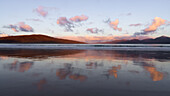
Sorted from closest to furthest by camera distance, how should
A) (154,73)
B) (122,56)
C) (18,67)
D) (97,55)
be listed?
1. (154,73)
2. (18,67)
3. (122,56)
4. (97,55)

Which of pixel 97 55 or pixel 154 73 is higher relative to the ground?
pixel 154 73

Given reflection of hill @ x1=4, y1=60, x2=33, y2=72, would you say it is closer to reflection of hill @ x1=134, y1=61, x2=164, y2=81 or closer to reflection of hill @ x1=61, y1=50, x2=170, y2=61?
reflection of hill @ x1=61, y1=50, x2=170, y2=61

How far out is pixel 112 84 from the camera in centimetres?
482

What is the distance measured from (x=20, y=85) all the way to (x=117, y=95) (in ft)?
10.8

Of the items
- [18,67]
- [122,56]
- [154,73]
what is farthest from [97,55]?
[18,67]

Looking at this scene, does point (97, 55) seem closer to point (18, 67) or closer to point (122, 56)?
point (122, 56)

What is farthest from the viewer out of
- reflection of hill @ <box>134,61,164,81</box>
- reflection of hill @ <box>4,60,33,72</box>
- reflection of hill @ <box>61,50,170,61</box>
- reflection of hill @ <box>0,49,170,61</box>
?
reflection of hill @ <box>0,49,170,61</box>

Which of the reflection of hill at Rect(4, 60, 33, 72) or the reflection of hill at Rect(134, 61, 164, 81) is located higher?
the reflection of hill at Rect(134, 61, 164, 81)

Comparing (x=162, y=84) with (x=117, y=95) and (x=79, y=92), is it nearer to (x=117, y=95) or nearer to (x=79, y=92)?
(x=117, y=95)

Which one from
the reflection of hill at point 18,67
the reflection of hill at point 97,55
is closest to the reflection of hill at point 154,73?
the reflection of hill at point 97,55

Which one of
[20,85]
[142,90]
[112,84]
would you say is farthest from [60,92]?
[142,90]

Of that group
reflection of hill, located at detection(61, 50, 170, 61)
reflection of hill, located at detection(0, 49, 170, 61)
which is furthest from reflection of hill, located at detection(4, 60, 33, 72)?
reflection of hill, located at detection(61, 50, 170, 61)

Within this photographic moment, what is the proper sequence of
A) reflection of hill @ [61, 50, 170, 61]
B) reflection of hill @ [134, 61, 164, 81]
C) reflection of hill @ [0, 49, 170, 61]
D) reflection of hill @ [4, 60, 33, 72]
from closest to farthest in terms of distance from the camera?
reflection of hill @ [134, 61, 164, 81] → reflection of hill @ [4, 60, 33, 72] → reflection of hill @ [61, 50, 170, 61] → reflection of hill @ [0, 49, 170, 61]

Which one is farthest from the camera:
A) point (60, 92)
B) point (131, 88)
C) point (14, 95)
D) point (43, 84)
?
point (43, 84)
